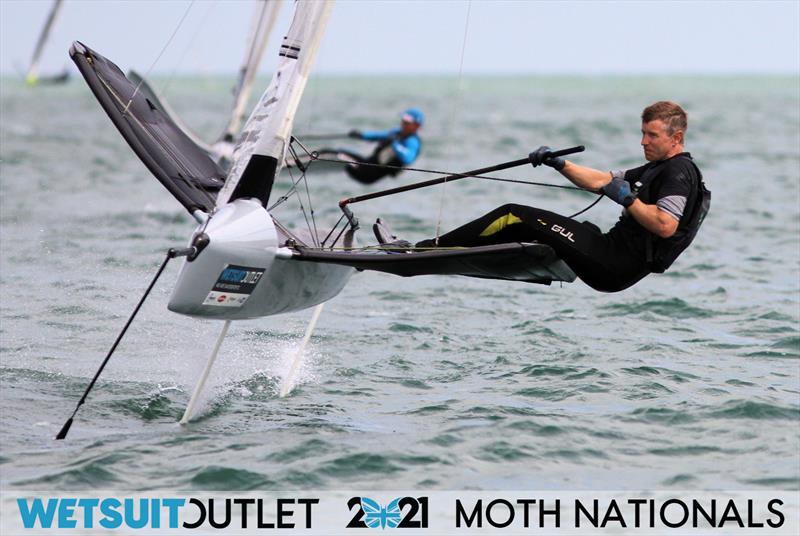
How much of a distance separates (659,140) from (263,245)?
1.86 meters

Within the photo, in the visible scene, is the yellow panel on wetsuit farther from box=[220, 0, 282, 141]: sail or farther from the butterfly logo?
box=[220, 0, 282, 141]: sail

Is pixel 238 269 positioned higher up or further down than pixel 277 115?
further down

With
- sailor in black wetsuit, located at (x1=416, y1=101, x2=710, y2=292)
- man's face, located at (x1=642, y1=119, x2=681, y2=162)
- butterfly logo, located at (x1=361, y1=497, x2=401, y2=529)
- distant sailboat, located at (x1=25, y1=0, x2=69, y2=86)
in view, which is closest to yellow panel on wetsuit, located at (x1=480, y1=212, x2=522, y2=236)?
sailor in black wetsuit, located at (x1=416, y1=101, x2=710, y2=292)

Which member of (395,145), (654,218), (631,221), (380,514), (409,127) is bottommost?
(380,514)

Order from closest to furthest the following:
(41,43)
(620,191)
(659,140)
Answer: (620,191) < (659,140) < (41,43)

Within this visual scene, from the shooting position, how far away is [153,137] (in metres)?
7.40

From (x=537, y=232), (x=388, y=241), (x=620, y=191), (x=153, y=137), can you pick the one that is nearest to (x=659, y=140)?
(x=620, y=191)

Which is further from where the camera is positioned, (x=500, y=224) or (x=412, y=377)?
(x=412, y=377)

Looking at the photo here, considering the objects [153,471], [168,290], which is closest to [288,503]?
[153,471]

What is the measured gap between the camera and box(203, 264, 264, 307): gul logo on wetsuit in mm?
5902

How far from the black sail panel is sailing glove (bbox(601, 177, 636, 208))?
208 centimetres

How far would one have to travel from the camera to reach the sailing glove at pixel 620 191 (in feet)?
19.0

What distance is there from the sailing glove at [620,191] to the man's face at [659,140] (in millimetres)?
263

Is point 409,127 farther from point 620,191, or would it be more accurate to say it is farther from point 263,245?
point 620,191
